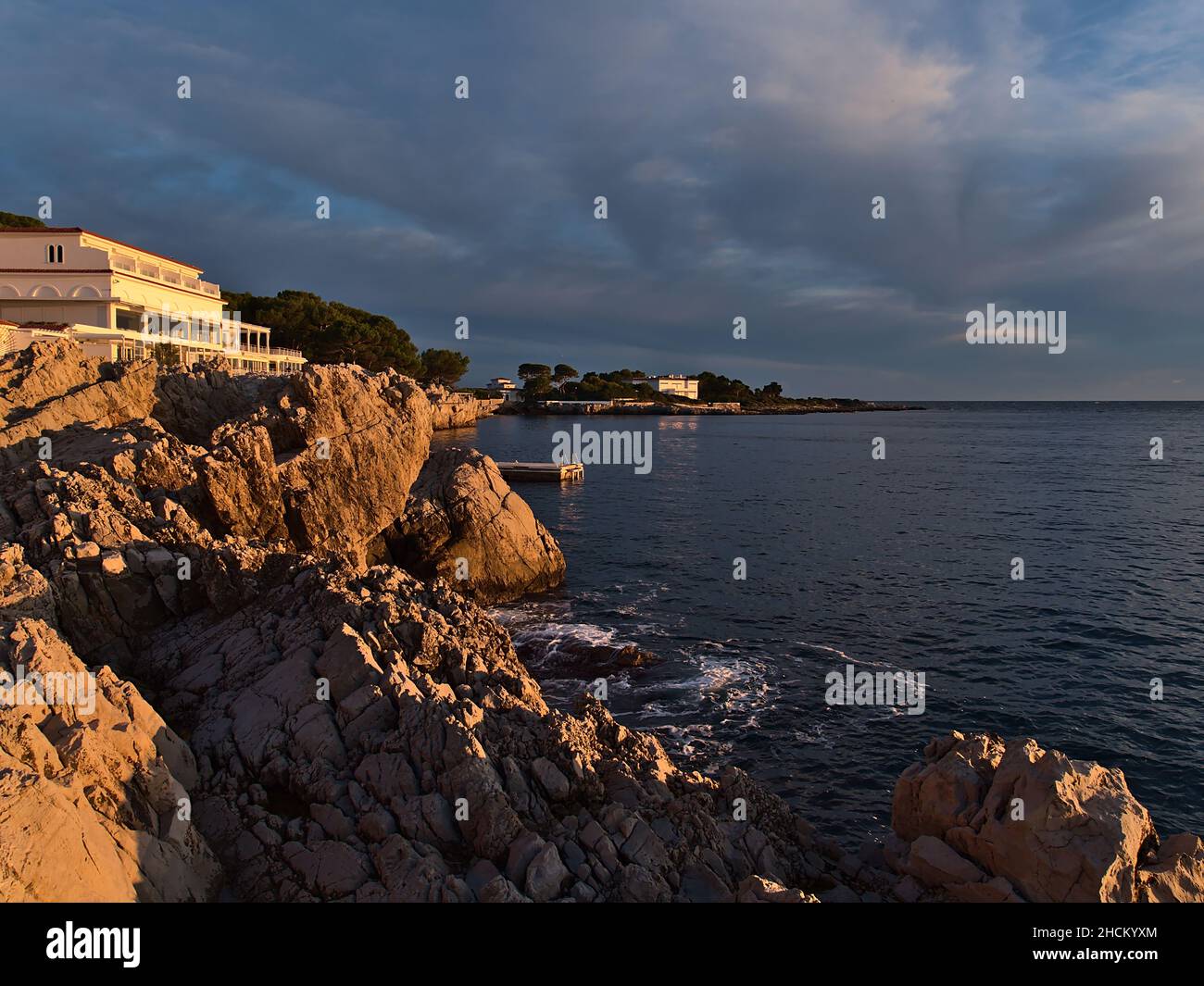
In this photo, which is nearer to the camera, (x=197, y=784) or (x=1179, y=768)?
(x=197, y=784)

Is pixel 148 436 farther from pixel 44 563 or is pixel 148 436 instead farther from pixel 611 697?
pixel 611 697

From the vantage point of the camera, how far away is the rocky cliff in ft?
33.8

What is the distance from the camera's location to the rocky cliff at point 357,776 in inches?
406

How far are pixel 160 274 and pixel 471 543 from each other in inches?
2275

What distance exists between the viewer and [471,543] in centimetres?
3450

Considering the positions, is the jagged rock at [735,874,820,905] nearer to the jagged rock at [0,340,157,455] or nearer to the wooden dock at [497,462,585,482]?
the jagged rock at [0,340,157,455]

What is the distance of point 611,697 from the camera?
915 inches

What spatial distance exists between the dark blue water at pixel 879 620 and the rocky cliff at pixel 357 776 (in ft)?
16.4

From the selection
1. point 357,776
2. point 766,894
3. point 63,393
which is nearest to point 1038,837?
point 766,894

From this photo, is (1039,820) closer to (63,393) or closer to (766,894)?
(766,894)

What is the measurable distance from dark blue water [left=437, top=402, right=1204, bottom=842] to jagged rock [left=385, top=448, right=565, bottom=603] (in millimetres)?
1802
